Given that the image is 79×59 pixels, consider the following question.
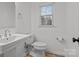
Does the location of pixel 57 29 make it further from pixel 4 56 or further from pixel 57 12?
pixel 4 56

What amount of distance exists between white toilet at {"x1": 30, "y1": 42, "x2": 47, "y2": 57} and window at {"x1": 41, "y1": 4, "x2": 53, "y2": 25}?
443 mm

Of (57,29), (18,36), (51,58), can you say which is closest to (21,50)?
(18,36)

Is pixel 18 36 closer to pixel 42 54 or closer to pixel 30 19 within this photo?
pixel 30 19

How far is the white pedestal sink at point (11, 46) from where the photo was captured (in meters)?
1.63

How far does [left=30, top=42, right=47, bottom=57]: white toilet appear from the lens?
2.22m

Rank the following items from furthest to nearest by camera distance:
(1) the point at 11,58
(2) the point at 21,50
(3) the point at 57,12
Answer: (3) the point at 57,12 → (2) the point at 21,50 → (1) the point at 11,58

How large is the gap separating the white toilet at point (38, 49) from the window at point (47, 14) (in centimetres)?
44

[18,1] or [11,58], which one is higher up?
[18,1]

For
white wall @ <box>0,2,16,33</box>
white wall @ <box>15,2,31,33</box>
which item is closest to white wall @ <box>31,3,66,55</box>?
white wall @ <box>15,2,31,33</box>

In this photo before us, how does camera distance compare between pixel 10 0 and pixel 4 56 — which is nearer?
pixel 4 56

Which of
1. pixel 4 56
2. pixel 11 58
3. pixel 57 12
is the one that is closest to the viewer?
pixel 4 56

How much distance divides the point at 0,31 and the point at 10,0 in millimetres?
627

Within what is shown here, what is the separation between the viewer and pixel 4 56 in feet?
5.68

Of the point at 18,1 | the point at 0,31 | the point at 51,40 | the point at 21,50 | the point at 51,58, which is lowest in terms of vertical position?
the point at 51,58
